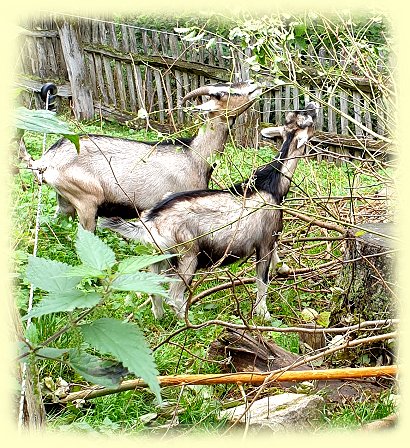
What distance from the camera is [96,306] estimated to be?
1383 mm

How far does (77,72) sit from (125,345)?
11714mm

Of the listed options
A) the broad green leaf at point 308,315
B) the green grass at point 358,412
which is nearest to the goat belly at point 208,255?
the broad green leaf at point 308,315

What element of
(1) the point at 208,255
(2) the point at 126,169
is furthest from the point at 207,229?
(2) the point at 126,169

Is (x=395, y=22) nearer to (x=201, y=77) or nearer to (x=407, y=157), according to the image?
(x=407, y=157)

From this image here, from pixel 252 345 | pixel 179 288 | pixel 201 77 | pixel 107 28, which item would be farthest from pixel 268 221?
pixel 107 28

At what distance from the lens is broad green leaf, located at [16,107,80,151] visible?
1229mm

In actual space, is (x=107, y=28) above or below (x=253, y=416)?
above

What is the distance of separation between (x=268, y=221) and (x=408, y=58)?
144cm

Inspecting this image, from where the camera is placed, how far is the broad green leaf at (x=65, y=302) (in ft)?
4.29

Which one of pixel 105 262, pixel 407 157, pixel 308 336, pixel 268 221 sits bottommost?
pixel 308 336

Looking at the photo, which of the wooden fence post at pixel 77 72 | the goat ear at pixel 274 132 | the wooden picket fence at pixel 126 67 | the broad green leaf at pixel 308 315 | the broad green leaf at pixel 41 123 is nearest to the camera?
the broad green leaf at pixel 41 123

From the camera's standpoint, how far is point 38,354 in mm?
1399

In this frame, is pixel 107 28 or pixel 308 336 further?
pixel 107 28

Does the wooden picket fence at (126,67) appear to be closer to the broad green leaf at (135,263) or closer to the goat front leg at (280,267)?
the goat front leg at (280,267)
